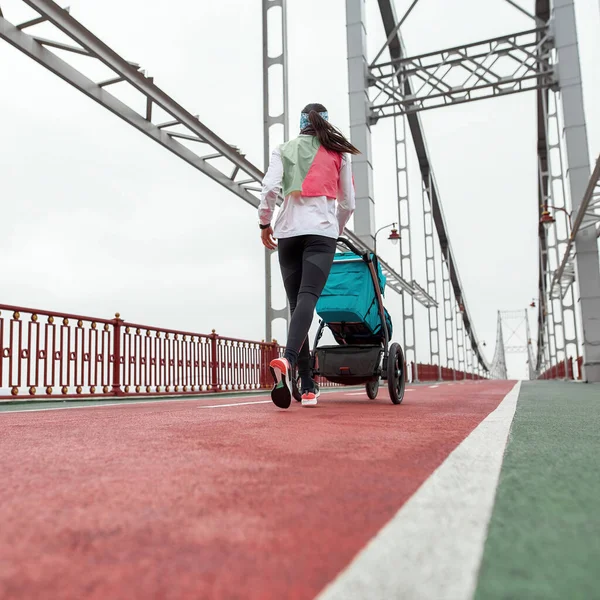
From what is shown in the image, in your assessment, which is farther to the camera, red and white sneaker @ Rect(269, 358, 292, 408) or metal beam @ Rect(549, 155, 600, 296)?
metal beam @ Rect(549, 155, 600, 296)

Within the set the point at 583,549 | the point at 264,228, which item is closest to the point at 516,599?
the point at 583,549

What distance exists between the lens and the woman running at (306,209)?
11.5 ft

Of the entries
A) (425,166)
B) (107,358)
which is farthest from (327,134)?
(425,166)

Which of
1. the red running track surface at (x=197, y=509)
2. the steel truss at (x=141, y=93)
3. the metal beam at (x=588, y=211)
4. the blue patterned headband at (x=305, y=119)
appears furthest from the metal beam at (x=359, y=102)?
the red running track surface at (x=197, y=509)

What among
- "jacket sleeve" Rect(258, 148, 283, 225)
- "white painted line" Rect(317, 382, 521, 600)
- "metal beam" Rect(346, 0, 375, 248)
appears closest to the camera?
"white painted line" Rect(317, 382, 521, 600)

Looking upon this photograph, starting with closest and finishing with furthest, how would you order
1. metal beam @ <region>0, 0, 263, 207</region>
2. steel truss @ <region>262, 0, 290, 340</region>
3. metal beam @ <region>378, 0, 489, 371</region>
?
metal beam @ <region>0, 0, 263, 207</region> → steel truss @ <region>262, 0, 290, 340</region> → metal beam @ <region>378, 0, 489, 371</region>

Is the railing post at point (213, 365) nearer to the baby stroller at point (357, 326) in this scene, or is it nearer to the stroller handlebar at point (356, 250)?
the baby stroller at point (357, 326)

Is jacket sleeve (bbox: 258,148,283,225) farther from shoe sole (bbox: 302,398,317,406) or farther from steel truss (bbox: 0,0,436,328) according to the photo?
steel truss (bbox: 0,0,436,328)

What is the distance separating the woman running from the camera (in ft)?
11.5

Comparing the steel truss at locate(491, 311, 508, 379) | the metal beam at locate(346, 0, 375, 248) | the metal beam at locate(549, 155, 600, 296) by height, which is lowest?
the steel truss at locate(491, 311, 508, 379)

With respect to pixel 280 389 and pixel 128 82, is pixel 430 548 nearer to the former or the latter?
pixel 280 389

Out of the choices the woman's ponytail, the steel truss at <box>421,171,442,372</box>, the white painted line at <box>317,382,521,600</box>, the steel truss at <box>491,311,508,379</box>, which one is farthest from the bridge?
the steel truss at <box>491,311,508,379</box>

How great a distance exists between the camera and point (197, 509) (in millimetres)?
988

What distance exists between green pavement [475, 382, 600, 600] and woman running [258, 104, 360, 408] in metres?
2.06
